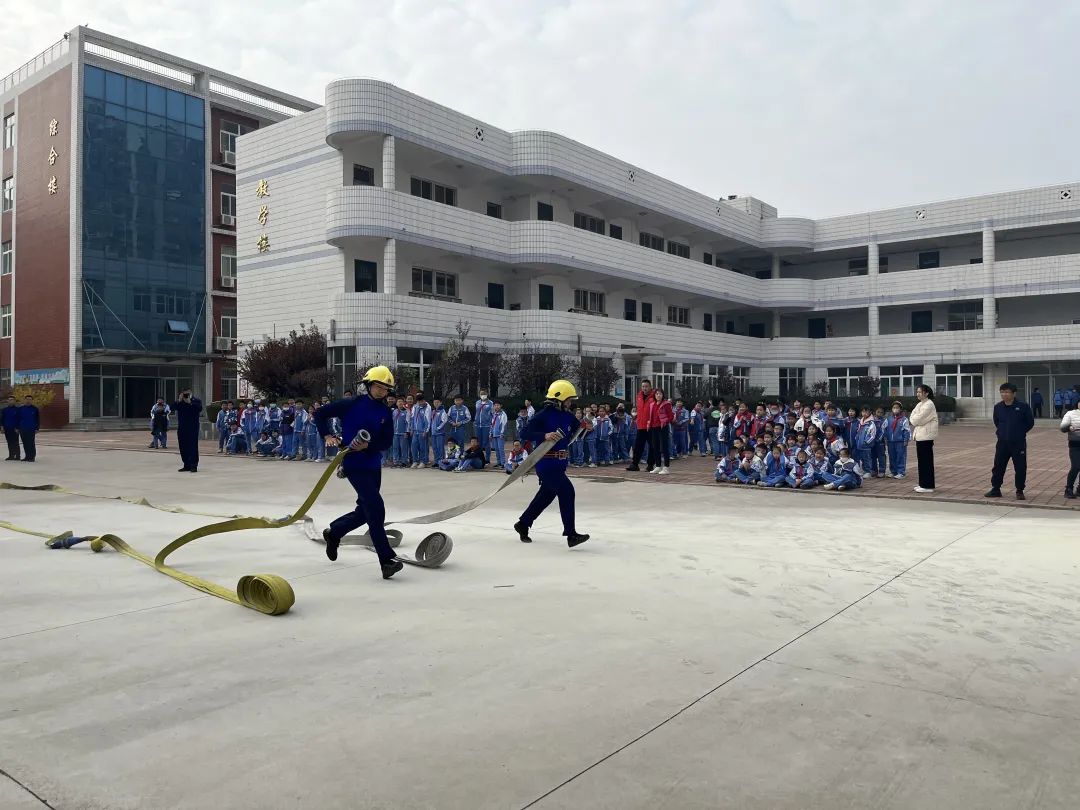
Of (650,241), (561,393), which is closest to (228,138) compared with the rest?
(650,241)

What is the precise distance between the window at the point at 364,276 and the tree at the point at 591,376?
8.02 metres

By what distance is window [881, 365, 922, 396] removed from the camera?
46250mm

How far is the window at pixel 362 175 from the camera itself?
3069 cm

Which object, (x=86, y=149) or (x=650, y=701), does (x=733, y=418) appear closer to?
(x=650, y=701)

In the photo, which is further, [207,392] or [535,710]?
[207,392]

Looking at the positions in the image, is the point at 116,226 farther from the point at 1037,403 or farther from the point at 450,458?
the point at 1037,403

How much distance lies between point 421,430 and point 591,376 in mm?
14926

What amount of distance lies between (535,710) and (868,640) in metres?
2.32

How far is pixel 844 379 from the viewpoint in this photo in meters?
48.7

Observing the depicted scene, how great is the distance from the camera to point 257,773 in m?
3.29

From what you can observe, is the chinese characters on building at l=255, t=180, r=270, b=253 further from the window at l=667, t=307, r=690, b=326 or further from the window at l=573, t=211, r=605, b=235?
the window at l=667, t=307, r=690, b=326

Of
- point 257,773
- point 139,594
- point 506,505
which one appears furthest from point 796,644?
point 506,505

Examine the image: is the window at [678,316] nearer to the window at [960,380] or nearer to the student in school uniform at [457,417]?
the window at [960,380]

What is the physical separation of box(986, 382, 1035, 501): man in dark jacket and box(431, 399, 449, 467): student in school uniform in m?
11.1
